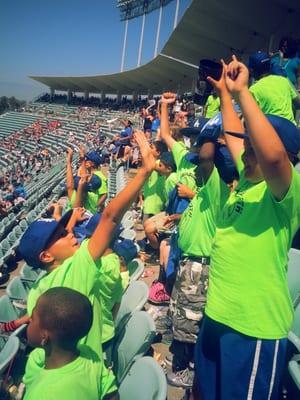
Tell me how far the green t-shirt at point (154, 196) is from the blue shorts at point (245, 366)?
385 centimetres

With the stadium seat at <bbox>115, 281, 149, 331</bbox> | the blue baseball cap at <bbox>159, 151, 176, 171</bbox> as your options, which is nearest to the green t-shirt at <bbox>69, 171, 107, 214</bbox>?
the blue baseball cap at <bbox>159, 151, 176, 171</bbox>

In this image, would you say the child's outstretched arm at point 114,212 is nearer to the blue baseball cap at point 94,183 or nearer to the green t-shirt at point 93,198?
the green t-shirt at point 93,198

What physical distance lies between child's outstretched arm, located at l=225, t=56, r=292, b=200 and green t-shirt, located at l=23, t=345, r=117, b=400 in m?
1.03

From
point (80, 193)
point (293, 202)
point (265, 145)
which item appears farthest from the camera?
point (80, 193)

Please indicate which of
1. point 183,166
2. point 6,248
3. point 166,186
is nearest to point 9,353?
point 183,166

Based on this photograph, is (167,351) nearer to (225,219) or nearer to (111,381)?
(111,381)

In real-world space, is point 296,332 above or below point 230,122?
below

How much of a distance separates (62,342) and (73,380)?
0.15m

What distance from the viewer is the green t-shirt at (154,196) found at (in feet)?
18.4

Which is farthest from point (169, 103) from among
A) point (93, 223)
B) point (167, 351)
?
point (167, 351)

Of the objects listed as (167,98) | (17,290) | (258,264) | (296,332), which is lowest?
(17,290)

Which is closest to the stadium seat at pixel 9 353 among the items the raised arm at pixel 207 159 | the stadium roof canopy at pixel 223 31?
the raised arm at pixel 207 159

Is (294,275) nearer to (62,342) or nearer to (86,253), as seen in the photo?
(86,253)

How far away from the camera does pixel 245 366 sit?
172 centimetres
